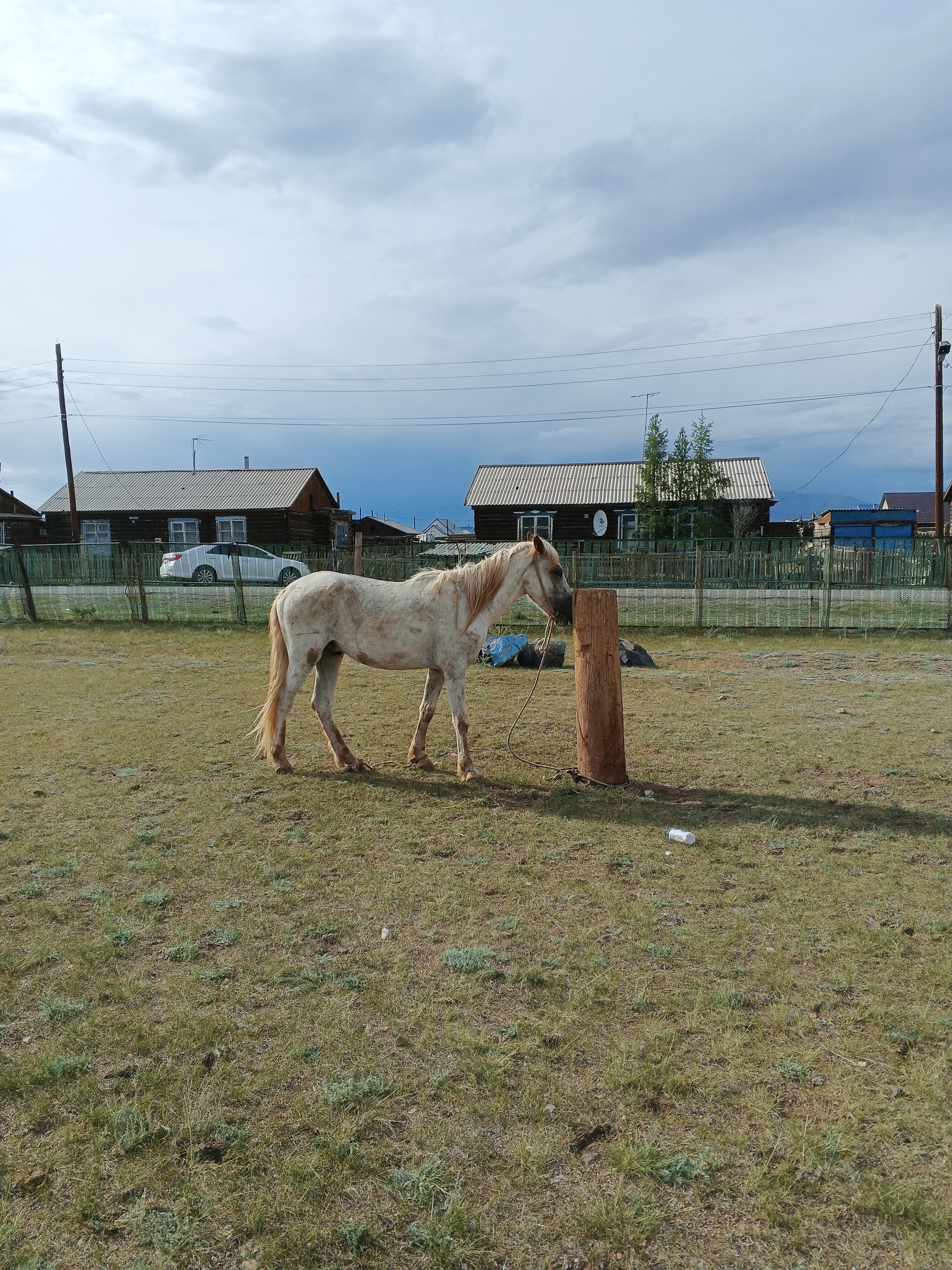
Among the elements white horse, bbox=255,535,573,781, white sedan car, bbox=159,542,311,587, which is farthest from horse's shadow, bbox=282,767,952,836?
white sedan car, bbox=159,542,311,587

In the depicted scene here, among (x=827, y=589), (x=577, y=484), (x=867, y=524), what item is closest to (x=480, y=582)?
(x=827, y=589)

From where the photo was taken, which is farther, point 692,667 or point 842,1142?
point 692,667

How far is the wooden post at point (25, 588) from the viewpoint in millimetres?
18000

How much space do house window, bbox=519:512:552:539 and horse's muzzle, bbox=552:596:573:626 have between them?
30206mm

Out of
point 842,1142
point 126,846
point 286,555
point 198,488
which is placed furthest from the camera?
point 198,488

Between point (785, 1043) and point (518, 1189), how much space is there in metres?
1.23

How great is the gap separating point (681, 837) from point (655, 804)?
0.77 metres

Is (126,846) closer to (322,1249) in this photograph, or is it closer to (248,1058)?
(248,1058)

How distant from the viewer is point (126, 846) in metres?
4.77

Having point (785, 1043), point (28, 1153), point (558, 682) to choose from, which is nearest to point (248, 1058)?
point (28, 1153)

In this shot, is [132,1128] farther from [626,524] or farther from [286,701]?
[626,524]

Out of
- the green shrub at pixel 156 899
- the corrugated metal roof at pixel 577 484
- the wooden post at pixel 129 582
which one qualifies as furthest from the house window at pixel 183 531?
the green shrub at pixel 156 899

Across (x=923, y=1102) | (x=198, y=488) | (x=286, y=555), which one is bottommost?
(x=923, y=1102)

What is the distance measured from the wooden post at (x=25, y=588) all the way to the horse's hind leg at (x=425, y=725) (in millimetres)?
15109
